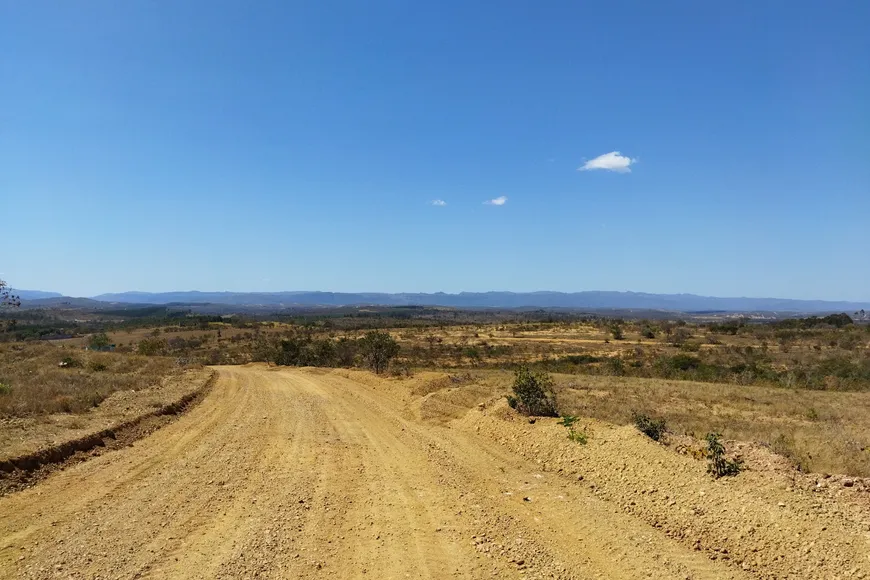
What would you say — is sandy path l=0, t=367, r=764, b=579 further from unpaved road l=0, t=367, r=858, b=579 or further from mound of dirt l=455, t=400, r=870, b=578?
mound of dirt l=455, t=400, r=870, b=578

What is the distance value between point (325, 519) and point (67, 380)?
57.4 ft

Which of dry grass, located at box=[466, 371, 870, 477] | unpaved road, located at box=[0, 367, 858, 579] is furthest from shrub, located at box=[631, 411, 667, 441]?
unpaved road, located at box=[0, 367, 858, 579]

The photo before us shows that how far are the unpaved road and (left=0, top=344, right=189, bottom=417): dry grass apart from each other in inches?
167

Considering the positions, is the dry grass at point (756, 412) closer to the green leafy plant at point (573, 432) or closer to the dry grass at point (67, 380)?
→ the green leafy plant at point (573, 432)

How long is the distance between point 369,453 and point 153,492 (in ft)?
14.8

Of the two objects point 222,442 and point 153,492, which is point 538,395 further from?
point 153,492

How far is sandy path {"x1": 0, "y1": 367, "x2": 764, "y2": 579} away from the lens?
6258mm

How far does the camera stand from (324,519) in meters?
7.73

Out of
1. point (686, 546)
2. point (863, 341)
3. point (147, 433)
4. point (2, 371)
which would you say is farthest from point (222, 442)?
point (863, 341)

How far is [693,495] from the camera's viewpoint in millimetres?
7949

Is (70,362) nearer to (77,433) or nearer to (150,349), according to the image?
(77,433)

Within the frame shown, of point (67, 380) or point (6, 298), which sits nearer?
point (67, 380)

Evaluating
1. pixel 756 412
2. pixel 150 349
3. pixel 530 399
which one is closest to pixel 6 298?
pixel 150 349

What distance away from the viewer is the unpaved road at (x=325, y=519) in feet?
20.5
